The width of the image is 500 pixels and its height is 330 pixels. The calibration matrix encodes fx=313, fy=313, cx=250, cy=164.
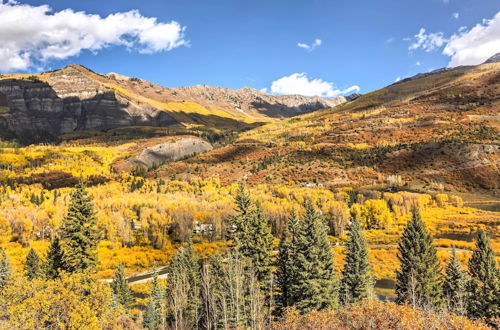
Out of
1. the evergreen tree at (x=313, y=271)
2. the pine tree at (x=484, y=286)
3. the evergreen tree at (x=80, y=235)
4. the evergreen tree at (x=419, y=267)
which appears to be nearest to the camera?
the pine tree at (x=484, y=286)

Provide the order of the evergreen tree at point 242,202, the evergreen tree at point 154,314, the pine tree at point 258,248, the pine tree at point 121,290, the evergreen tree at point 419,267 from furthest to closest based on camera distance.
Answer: the pine tree at point 121,290
the evergreen tree at point 154,314
the evergreen tree at point 242,202
the evergreen tree at point 419,267
the pine tree at point 258,248

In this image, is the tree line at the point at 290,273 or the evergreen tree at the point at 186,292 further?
the evergreen tree at the point at 186,292

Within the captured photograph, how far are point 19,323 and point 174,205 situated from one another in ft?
336

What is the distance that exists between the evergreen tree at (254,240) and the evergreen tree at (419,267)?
16.3m

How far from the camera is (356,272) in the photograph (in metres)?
40.4

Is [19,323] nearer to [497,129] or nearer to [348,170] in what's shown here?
[348,170]

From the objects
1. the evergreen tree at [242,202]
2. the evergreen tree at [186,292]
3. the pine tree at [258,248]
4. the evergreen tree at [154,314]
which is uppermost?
the evergreen tree at [242,202]

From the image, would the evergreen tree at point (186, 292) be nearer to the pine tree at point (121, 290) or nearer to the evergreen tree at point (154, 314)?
the evergreen tree at point (154, 314)

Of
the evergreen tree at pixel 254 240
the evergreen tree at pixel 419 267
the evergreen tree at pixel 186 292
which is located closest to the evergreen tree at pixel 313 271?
the evergreen tree at pixel 254 240

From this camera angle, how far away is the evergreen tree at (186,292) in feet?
121

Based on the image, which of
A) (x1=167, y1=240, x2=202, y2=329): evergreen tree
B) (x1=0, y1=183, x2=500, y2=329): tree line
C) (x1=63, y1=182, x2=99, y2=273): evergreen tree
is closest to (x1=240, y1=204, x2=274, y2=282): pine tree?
(x1=0, y1=183, x2=500, y2=329): tree line

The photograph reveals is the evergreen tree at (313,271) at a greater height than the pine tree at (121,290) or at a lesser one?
greater

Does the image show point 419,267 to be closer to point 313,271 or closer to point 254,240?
point 313,271

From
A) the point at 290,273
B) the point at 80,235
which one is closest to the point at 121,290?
the point at 80,235
